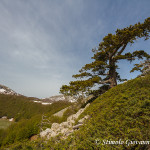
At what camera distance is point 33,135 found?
8.56 meters

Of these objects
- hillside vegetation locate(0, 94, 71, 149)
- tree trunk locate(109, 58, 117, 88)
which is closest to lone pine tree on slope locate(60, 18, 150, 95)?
tree trunk locate(109, 58, 117, 88)

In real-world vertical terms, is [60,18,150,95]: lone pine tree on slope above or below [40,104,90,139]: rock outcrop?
above

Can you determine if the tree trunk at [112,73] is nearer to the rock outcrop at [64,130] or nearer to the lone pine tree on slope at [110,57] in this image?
the lone pine tree on slope at [110,57]

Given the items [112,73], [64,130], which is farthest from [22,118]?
[112,73]

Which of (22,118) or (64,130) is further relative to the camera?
(22,118)

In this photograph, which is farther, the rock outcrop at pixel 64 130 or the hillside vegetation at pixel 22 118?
the hillside vegetation at pixel 22 118

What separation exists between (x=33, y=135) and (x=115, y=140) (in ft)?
30.8

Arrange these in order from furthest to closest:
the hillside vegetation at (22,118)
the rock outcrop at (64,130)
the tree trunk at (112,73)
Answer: the tree trunk at (112,73), the hillside vegetation at (22,118), the rock outcrop at (64,130)

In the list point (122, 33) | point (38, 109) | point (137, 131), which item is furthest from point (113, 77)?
point (38, 109)

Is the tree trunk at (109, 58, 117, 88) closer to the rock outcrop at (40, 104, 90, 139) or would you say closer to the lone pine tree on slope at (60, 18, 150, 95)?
the lone pine tree on slope at (60, 18, 150, 95)

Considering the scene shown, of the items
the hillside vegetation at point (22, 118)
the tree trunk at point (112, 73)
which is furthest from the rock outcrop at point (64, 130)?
the tree trunk at point (112, 73)

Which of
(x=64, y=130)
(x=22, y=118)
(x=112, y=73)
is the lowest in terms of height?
(x=22, y=118)

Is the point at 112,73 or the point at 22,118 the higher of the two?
the point at 112,73

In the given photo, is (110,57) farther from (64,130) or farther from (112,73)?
(64,130)
